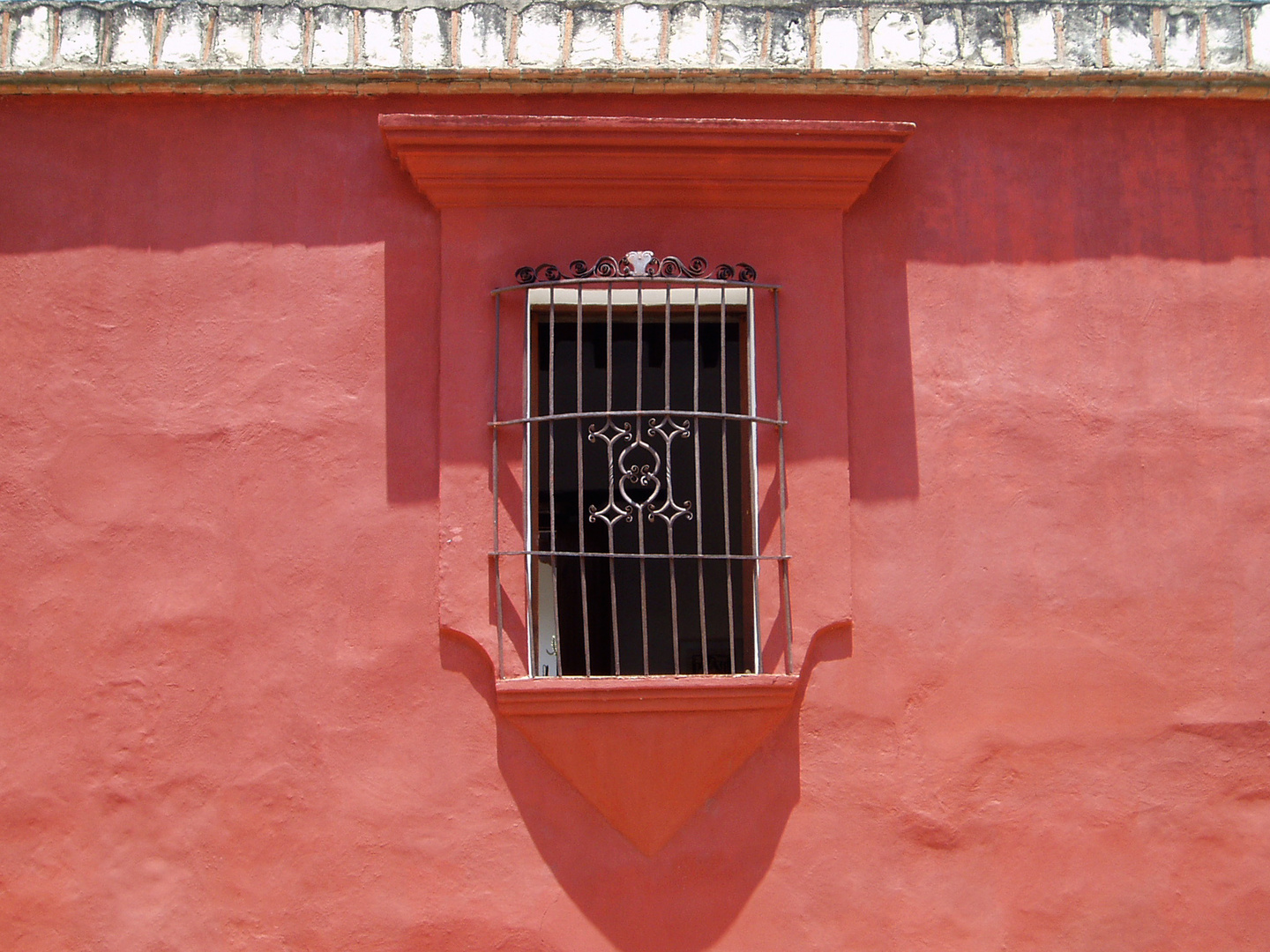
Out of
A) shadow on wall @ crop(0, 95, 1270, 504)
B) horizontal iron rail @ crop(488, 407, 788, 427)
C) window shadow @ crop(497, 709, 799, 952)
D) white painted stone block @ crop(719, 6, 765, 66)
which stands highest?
white painted stone block @ crop(719, 6, 765, 66)

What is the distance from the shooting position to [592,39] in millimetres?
3854

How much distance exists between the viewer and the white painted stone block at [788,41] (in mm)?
3855

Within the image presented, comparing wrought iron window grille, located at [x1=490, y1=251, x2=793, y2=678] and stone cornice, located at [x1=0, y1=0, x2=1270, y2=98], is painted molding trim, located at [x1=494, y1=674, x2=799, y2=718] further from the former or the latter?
stone cornice, located at [x1=0, y1=0, x2=1270, y2=98]

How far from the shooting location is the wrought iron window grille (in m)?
3.71

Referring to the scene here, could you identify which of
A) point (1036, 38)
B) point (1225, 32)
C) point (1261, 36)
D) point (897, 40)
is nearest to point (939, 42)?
point (897, 40)

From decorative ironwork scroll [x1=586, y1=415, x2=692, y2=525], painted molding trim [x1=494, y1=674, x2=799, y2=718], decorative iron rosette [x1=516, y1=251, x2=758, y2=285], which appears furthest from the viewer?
decorative iron rosette [x1=516, y1=251, x2=758, y2=285]

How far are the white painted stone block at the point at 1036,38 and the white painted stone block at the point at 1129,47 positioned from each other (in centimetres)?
17

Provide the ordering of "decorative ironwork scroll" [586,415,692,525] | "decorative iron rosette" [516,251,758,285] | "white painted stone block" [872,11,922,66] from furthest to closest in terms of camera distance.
→ "white painted stone block" [872,11,922,66]
"decorative iron rosette" [516,251,758,285]
"decorative ironwork scroll" [586,415,692,525]

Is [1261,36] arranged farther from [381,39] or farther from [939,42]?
[381,39]

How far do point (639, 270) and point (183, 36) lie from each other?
4.90 feet

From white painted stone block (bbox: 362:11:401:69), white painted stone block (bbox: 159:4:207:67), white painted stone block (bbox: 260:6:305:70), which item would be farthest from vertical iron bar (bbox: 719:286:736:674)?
white painted stone block (bbox: 159:4:207:67)

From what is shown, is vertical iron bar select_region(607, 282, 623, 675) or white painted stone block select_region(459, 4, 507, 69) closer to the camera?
vertical iron bar select_region(607, 282, 623, 675)

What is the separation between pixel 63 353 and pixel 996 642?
9.11 feet

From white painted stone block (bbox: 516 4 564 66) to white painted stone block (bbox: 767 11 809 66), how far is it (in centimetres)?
Result: 62
